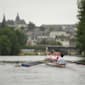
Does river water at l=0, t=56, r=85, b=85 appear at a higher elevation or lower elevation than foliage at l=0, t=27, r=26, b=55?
lower

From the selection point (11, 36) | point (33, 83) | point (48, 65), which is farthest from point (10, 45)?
point (33, 83)

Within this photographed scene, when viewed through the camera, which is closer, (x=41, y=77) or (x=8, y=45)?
(x=41, y=77)

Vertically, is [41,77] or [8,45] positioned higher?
[8,45]

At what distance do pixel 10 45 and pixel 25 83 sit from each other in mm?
90511

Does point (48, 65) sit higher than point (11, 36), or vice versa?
point (11, 36)

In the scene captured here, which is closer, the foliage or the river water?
the river water

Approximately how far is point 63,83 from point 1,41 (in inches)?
3627

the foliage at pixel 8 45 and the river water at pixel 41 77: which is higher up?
the foliage at pixel 8 45

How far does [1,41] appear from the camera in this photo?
125m

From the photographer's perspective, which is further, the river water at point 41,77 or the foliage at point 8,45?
the foliage at point 8,45

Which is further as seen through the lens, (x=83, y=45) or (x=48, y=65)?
(x=83, y=45)

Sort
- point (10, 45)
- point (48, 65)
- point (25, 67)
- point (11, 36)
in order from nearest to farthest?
point (25, 67), point (48, 65), point (10, 45), point (11, 36)

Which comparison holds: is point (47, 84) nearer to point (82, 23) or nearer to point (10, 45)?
point (82, 23)

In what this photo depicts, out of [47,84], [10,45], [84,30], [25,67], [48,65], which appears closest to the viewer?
[47,84]
